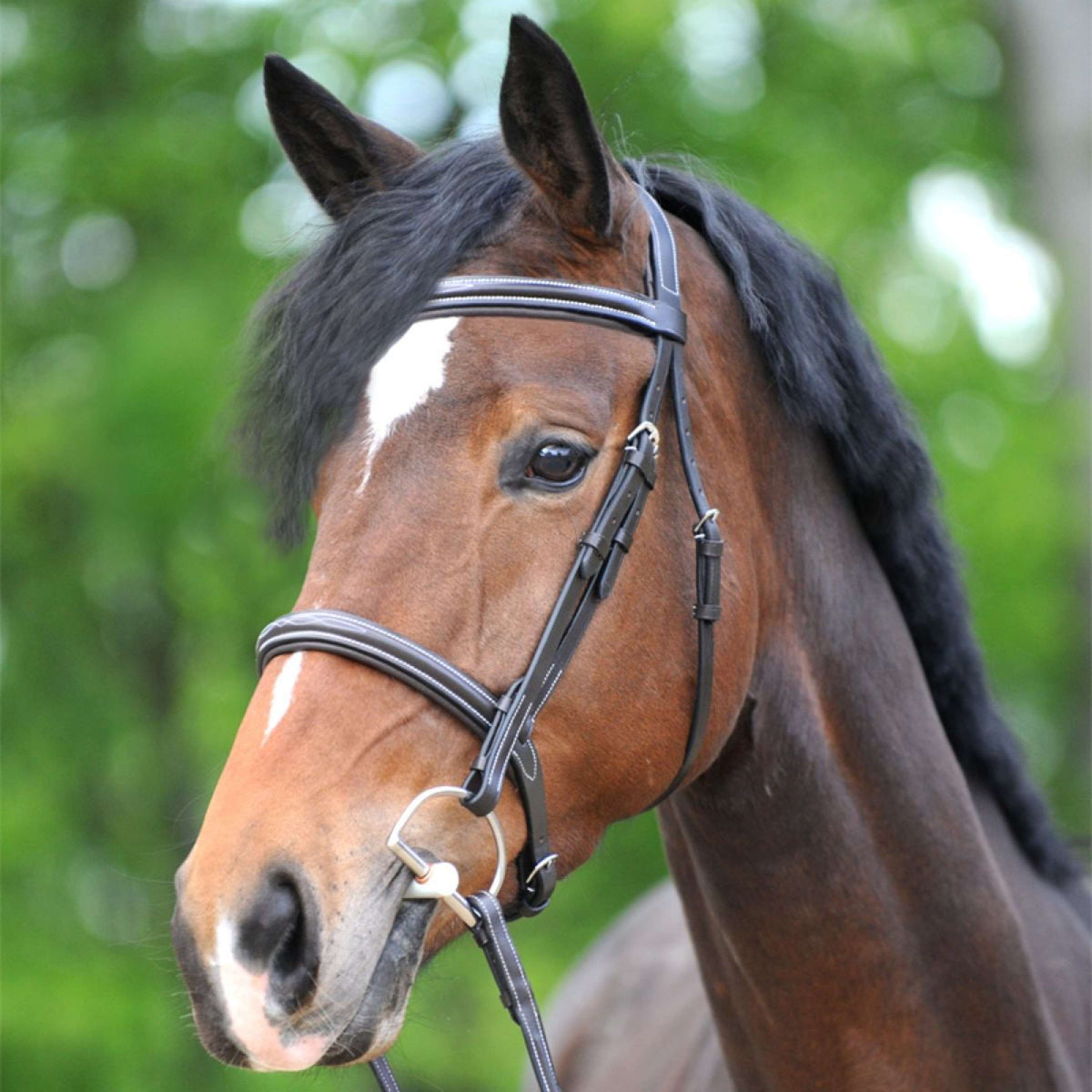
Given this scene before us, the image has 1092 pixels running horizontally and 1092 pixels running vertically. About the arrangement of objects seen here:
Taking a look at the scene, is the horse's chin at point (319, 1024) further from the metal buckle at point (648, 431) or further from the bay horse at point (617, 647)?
the metal buckle at point (648, 431)

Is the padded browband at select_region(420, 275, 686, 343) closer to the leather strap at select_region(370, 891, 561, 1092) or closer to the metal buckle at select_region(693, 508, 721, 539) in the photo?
the metal buckle at select_region(693, 508, 721, 539)

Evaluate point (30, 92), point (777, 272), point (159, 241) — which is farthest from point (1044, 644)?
point (30, 92)

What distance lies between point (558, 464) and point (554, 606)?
9.2 inches

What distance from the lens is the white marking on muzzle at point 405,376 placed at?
210cm

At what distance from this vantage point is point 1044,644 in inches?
326

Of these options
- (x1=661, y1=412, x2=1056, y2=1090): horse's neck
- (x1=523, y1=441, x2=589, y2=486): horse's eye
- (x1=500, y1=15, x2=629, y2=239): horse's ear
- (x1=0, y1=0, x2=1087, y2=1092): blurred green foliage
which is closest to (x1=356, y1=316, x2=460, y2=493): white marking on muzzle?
(x1=523, y1=441, x2=589, y2=486): horse's eye

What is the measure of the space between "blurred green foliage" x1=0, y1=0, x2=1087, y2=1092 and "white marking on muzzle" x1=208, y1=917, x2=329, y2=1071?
15.9ft

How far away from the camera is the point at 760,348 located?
8.14ft

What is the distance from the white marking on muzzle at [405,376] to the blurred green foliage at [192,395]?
442cm

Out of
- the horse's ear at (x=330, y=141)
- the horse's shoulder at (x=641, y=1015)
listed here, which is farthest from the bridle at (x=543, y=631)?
the horse's shoulder at (x=641, y=1015)

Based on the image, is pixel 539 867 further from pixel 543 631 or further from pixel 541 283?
pixel 541 283

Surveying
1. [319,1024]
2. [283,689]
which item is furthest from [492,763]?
[319,1024]

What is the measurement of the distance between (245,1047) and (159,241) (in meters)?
6.56

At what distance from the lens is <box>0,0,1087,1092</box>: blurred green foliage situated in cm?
698
